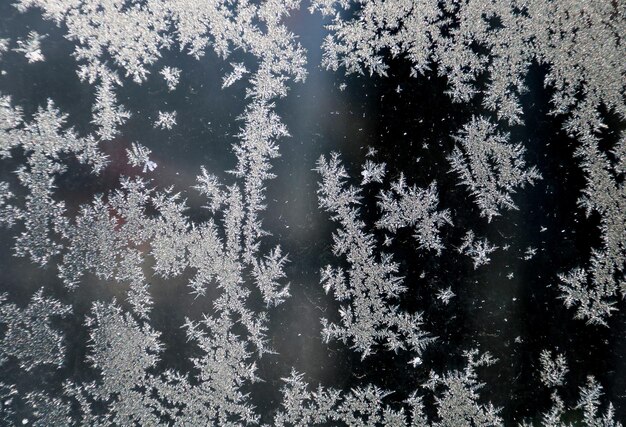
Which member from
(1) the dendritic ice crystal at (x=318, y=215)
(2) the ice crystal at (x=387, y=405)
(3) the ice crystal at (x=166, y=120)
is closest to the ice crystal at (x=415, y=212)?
(1) the dendritic ice crystal at (x=318, y=215)

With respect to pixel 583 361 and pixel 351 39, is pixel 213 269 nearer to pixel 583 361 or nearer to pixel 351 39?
pixel 351 39

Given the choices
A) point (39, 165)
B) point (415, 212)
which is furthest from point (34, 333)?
point (415, 212)

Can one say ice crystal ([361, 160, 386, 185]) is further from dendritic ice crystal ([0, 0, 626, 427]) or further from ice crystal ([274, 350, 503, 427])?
ice crystal ([274, 350, 503, 427])

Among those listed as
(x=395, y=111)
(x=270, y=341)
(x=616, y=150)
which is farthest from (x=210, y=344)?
(x=616, y=150)

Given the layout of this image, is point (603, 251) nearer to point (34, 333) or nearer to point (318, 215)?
point (318, 215)

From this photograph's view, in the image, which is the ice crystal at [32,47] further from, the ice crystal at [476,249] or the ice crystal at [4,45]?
the ice crystal at [476,249]
